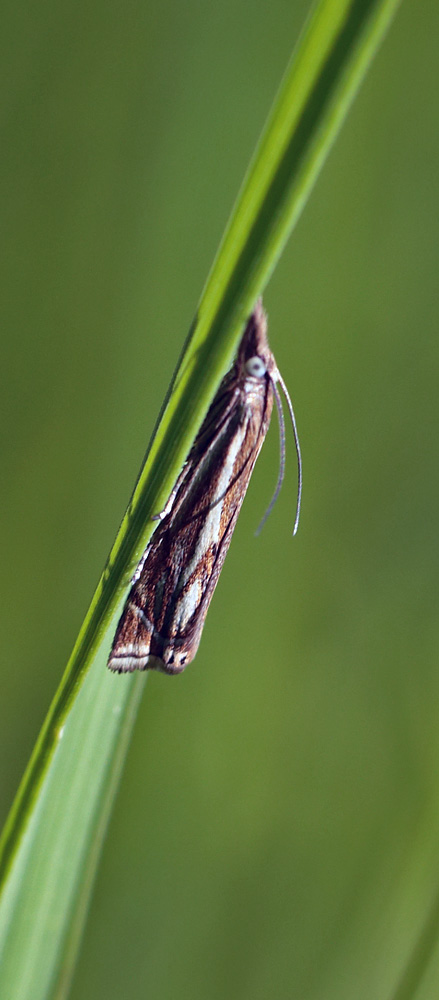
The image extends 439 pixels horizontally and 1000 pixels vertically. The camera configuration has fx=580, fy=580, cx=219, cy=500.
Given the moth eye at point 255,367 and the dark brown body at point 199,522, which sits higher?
the moth eye at point 255,367

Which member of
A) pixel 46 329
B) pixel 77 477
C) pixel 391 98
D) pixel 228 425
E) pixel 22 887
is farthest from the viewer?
pixel 77 477

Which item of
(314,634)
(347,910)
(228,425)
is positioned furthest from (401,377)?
(347,910)

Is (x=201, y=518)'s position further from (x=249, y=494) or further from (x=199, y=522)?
(x=249, y=494)

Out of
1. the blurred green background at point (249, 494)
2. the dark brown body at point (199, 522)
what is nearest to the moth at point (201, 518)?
the dark brown body at point (199, 522)

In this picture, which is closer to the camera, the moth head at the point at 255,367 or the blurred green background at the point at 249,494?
the moth head at the point at 255,367

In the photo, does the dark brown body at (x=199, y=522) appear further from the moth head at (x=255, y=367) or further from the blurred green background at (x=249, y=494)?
the blurred green background at (x=249, y=494)

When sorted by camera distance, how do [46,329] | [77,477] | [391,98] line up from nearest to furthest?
[391,98] < [46,329] < [77,477]

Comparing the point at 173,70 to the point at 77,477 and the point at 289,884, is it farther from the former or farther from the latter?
the point at 289,884

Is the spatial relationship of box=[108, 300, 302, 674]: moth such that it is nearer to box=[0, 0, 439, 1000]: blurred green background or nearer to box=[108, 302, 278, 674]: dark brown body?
box=[108, 302, 278, 674]: dark brown body
